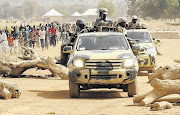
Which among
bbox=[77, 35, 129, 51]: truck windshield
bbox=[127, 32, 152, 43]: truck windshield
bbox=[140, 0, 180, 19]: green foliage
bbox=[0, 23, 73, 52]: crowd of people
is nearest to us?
bbox=[77, 35, 129, 51]: truck windshield

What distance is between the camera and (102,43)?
1138 cm

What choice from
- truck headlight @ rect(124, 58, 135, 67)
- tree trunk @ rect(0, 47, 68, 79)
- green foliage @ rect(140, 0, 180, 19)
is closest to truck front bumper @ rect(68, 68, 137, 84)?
truck headlight @ rect(124, 58, 135, 67)

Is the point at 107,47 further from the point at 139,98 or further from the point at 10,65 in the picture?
the point at 10,65

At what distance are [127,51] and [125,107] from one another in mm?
2555

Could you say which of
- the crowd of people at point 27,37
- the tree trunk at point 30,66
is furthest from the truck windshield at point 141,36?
the crowd of people at point 27,37

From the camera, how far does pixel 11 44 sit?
27.1m

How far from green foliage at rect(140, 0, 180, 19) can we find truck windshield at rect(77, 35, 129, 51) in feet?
247

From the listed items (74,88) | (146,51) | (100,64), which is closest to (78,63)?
(100,64)

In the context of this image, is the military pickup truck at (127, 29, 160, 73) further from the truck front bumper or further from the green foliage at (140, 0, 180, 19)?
the green foliage at (140, 0, 180, 19)

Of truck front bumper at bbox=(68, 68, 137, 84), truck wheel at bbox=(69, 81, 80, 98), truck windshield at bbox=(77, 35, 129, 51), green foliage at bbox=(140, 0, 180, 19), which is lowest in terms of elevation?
green foliage at bbox=(140, 0, 180, 19)

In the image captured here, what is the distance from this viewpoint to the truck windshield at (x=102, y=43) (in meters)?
11.2

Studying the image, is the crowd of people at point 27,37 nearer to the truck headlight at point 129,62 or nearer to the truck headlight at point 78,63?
the truck headlight at point 78,63

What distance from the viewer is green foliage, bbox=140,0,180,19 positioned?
3388 inches

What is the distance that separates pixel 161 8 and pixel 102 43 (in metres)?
78.6
